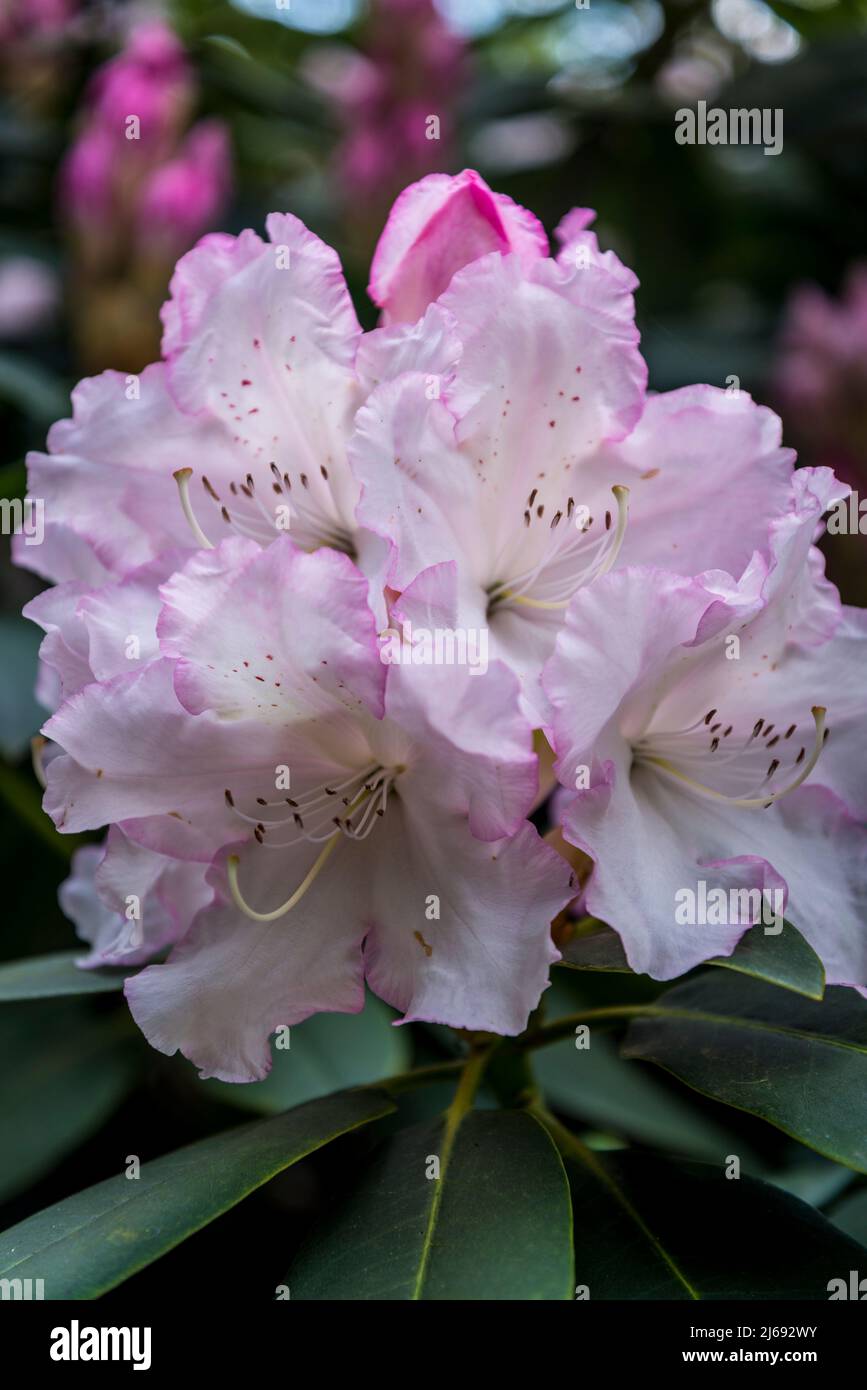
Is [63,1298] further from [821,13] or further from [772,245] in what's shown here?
[821,13]

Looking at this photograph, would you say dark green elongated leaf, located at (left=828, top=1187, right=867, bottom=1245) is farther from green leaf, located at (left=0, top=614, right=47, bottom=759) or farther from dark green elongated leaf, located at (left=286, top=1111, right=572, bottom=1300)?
green leaf, located at (left=0, top=614, right=47, bottom=759)

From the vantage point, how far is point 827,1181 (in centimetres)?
118

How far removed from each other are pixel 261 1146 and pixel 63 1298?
13cm

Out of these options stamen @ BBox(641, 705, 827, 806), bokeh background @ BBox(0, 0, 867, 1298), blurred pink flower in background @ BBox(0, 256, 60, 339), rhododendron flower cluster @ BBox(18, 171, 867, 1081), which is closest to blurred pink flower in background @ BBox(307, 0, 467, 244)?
bokeh background @ BBox(0, 0, 867, 1298)

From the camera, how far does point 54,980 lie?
0.84m

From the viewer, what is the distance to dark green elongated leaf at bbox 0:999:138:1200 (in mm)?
1187

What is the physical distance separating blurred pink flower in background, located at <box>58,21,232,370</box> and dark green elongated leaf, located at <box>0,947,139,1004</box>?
1.14 metres

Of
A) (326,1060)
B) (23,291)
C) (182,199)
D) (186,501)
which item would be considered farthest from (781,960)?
(23,291)

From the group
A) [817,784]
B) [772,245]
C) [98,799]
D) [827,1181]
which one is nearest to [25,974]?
[98,799]

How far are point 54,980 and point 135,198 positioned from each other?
1.41 metres

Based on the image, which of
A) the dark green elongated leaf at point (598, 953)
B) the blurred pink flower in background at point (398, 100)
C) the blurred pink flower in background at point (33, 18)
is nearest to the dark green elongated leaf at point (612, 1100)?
the dark green elongated leaf at point (598, 953)

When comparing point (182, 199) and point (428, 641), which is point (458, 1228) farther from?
point (182, 199)

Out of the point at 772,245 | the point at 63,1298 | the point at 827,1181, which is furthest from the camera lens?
the point at 772,245
